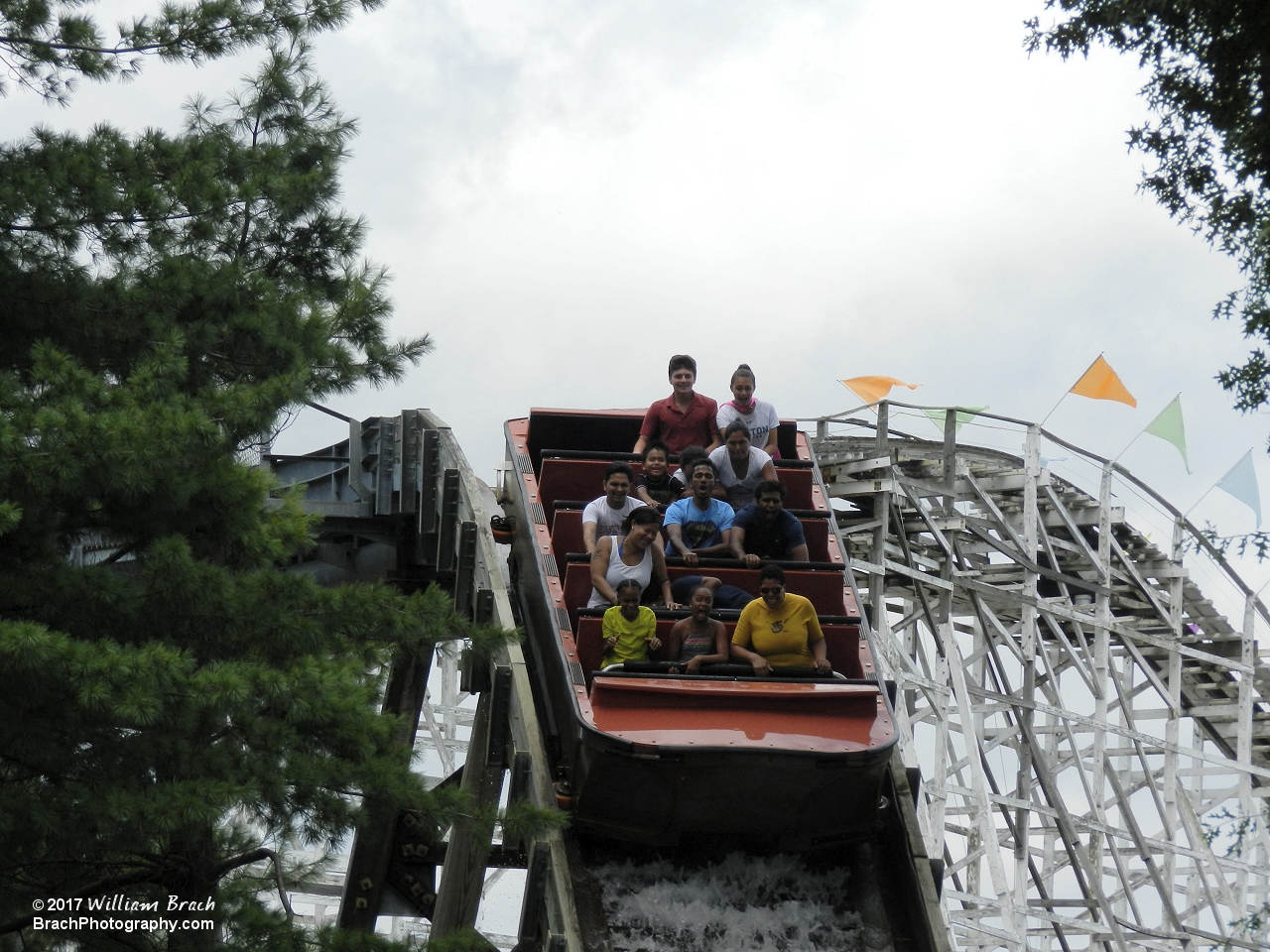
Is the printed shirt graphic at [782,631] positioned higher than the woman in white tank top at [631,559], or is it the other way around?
the woman in white tank top at [631,559]

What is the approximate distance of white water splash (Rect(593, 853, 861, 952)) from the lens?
26.5 feet

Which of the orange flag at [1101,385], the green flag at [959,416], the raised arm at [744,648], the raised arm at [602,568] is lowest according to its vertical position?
the raised arm at [744,648]

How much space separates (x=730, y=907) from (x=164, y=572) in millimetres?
3038

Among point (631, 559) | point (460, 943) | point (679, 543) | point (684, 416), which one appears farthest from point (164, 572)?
point (684, 416)

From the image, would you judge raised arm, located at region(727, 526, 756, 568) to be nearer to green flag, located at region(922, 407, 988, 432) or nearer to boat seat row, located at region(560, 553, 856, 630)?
boat seat row, located at region(560, 553, 856, 630)

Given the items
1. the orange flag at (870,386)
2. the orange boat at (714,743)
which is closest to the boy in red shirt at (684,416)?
the orange boat at (714,743)

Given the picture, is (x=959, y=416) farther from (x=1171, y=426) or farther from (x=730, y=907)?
(x=730, y=907)

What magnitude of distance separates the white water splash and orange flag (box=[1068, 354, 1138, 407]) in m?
11.0

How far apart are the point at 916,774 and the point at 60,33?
586 centimetres

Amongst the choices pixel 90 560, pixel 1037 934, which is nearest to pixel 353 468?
pixel 90 560

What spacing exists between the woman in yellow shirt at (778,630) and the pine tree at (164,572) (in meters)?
1.33

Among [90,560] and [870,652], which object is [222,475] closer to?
[90,560]

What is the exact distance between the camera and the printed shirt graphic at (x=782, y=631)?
29.0 ft

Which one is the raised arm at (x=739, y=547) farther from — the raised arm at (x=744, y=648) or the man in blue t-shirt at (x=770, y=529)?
the raised arm at (x=744, y=648)
